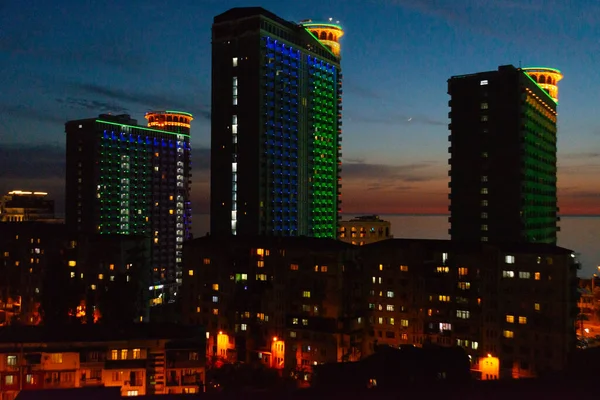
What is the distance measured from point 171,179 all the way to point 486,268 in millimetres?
90083

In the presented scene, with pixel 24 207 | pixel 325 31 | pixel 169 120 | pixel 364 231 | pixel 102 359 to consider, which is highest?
pixel 325 31

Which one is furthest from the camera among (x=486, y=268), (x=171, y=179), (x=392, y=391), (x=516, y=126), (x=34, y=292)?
(x=171, y=179)

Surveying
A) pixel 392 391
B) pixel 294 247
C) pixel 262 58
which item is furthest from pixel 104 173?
pixel 392 391

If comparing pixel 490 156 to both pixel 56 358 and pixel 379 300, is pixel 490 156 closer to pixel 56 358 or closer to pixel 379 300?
pixel 379 300

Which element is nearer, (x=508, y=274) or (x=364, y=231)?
(x=508, y=274)

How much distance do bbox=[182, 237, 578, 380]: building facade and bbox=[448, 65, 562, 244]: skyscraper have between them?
23.0 m

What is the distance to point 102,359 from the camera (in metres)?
37.2

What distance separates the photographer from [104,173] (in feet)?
373

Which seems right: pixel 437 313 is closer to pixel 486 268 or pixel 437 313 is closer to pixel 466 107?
pixel 486 268

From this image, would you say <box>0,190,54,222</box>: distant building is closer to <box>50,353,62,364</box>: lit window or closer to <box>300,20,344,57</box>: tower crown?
<box>300,20,344,57</box>: tower crown

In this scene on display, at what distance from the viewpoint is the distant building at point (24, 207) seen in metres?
138

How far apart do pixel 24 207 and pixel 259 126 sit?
86.4 metres

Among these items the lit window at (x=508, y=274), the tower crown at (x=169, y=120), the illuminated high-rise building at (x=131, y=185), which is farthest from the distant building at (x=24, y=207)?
the lit window at (x=508, y=274)

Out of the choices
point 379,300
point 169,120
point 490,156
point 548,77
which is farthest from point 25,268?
point 548,77
